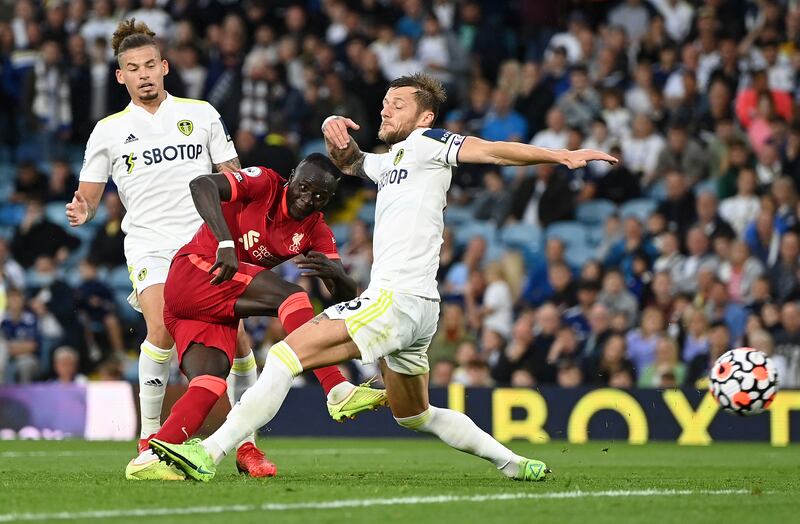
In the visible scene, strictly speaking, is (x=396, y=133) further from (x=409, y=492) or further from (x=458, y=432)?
(x=409, y=492)

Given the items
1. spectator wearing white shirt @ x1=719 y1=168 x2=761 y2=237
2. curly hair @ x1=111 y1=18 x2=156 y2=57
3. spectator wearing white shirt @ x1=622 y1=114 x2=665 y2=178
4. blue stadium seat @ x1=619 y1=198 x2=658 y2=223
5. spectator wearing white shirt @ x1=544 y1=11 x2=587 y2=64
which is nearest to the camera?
curly hair @ x1=111 y1=18 x2=156 y2=57

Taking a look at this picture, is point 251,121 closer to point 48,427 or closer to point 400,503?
point 48,427

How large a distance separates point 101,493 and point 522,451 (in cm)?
580

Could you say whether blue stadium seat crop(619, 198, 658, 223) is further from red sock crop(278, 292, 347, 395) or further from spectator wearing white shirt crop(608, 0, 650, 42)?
red sock crop(278, 292, 347, 395)

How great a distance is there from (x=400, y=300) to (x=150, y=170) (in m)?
2.35

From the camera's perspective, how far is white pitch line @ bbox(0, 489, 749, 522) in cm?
588

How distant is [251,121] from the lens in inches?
725

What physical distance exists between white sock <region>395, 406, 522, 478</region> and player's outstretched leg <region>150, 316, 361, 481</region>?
78 cm

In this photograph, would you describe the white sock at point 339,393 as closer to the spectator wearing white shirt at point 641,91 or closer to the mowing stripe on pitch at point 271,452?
the mowing stripe on pitch at point 271,452

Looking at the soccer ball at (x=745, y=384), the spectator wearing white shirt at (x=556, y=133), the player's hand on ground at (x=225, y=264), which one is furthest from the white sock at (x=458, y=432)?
the spectator wearing white shirt at (x=556, y=133)

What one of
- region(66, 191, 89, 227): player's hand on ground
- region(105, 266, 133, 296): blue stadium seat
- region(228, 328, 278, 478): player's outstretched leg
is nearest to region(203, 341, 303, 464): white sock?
region(228, 328, 278, 478): player's outstretched leg

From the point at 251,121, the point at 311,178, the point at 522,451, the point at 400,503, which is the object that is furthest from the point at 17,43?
the point at 400,503

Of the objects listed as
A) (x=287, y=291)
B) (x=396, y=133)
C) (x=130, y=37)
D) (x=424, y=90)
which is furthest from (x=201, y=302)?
(x=130, y=37)

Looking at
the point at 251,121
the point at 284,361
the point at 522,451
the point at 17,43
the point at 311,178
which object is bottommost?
the point at 522,451
